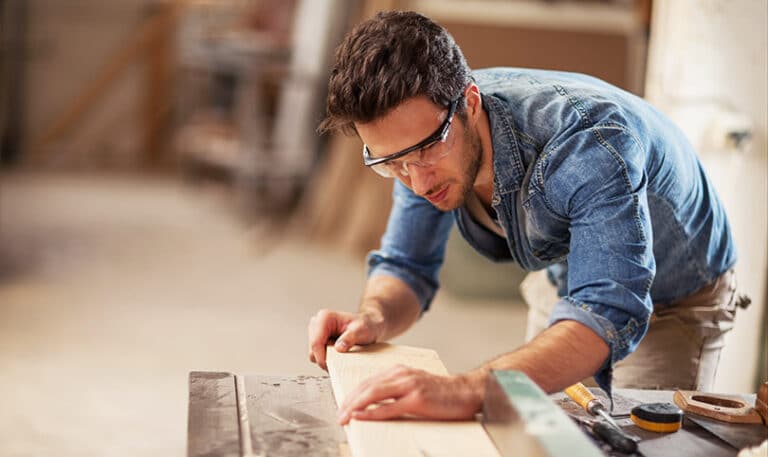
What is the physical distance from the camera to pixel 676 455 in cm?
151

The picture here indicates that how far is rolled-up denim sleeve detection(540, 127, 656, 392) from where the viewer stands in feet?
5.27

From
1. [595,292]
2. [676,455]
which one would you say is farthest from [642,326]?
[676,455]

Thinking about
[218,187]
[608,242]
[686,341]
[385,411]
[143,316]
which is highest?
[608,242]

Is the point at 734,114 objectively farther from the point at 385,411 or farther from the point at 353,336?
the point at 385,411

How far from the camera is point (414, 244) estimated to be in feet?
7.09

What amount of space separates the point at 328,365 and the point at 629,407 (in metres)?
0.56

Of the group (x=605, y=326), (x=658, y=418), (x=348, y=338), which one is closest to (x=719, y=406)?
(x=658, y=418)

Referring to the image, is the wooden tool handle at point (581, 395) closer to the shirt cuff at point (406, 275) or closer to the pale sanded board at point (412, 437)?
the pale sanded board at point (412, 437)

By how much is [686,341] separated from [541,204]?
23.2 inches

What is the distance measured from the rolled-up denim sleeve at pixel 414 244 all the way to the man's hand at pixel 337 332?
289 millimetres

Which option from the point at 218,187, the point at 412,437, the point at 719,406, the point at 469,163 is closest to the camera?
the point at 412,437

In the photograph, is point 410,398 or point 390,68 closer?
point 410,398

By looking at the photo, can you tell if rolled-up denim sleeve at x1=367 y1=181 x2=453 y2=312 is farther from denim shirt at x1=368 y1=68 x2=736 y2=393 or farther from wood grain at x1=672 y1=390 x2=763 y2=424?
wood grain at x1=672 y1=390 x2=763 y2=424

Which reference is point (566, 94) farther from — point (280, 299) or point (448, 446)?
point (280, 299)
